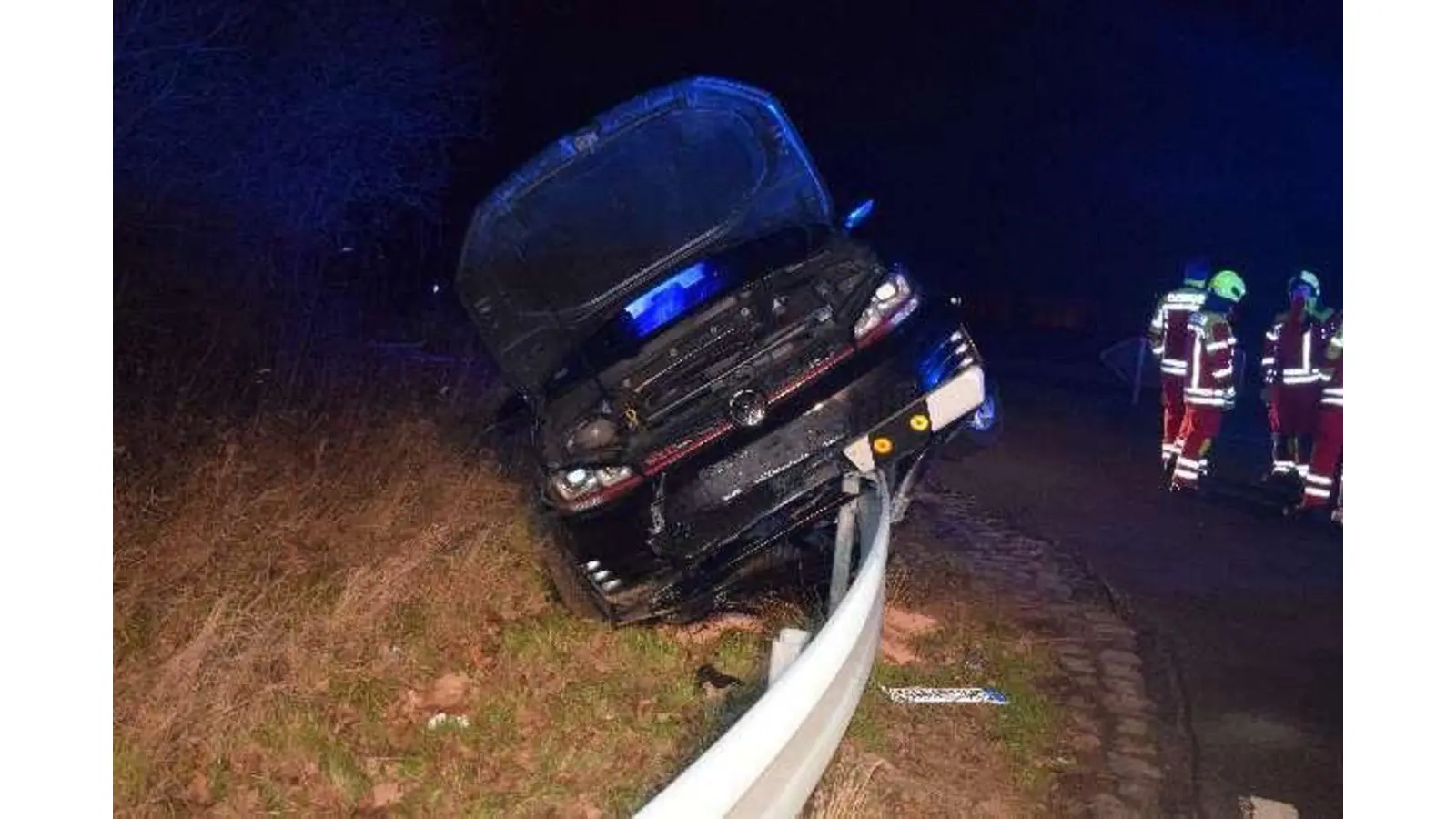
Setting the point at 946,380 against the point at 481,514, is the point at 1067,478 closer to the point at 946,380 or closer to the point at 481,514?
the point at 946,380

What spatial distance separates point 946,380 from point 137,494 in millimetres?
3317

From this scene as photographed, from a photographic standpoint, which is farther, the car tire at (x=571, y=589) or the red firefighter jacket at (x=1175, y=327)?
the red firefighter jacket at (x=1175, y=327)

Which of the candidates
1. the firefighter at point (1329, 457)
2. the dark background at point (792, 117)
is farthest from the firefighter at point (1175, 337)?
the dark background at point (792, 117)

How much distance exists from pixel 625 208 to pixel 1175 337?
4.68 m

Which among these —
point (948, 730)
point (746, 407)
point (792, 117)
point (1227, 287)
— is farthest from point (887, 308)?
point (792, 117)

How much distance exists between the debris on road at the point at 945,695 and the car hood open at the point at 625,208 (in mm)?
2054

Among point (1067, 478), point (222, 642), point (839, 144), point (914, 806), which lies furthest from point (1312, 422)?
point (839, 144)

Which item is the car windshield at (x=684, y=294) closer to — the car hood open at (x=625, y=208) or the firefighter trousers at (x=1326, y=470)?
the car hood open at (x=625, y=208)

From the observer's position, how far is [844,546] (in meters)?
4.12

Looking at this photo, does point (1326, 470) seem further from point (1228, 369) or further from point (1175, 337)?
point (1175, 337)

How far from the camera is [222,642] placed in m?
3.59

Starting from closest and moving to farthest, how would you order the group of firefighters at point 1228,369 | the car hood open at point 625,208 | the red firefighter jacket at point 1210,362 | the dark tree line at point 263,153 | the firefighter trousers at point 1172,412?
the car hood open at point 625,208
the dark tree line at point 263,153
the group of firefighters at point 1228,369
the red firefighter jacket at point 1210,362
the firefighter trousers at point 1172,412

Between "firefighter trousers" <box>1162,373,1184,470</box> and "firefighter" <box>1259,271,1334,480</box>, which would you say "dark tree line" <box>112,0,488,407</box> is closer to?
"firefighter trousers" <box>1162,373,1184,470</box>

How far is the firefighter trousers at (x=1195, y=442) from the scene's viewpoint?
25.0 ft
